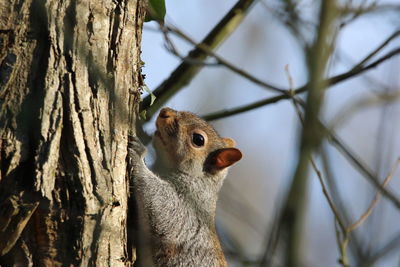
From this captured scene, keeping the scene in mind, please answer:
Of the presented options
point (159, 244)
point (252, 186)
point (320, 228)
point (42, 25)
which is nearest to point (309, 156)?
point (42, 25)

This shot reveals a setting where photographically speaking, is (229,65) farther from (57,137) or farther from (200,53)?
(57,137)

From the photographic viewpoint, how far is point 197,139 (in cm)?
410

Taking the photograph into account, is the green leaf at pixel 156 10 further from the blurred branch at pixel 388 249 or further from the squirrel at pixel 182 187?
the blurred branch at pixel 388 249

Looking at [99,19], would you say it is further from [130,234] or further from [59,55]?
[130,234]

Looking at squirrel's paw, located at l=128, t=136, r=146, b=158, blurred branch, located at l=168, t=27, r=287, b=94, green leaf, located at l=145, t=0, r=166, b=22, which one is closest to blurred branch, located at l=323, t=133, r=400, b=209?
blurred branch, located at l=168, t=27, r=287, b=94

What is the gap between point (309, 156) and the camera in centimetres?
180

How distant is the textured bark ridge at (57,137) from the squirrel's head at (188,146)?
4.38ft

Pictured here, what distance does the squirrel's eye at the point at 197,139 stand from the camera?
407 centimetres

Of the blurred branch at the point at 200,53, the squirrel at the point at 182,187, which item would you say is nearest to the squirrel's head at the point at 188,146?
the squirrel at the point at 182,187

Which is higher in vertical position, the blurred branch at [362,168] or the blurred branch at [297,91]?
the blurred branch at [297,91]

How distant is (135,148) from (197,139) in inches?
47.0

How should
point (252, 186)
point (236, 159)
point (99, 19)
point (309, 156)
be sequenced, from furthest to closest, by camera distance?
point (252, 186)
point (236, 159)
point (99, 19)
point (309, 156)

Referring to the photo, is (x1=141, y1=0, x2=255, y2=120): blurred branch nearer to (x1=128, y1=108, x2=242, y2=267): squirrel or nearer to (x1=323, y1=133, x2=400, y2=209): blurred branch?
(x1=128, y1=108, x2=242, y2=267): squirrel

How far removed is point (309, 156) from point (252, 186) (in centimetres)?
890
